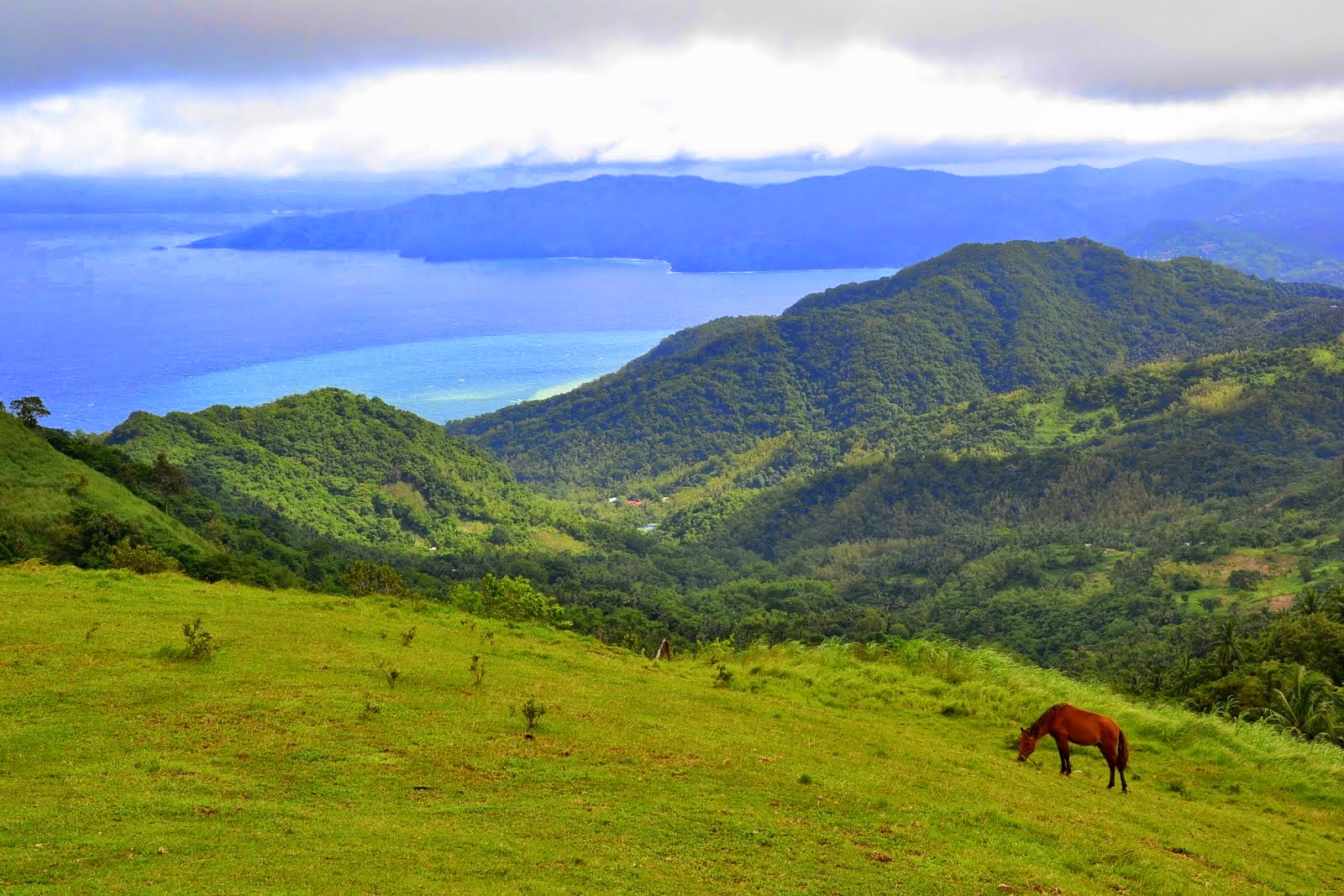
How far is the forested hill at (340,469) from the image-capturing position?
89.9 m

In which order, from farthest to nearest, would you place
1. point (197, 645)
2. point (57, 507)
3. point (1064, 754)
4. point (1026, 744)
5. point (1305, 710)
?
1. point (57, 507)
2. point (1305, 710)
3. point (197, 645)
4. point (1026, 744)
5. point (1064, 754)

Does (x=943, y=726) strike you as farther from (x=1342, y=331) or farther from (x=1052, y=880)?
(x=1342, y=331)

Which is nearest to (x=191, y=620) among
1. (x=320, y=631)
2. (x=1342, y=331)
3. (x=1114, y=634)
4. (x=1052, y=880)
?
(x=320, y=631)

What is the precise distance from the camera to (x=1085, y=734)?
15.4 meters

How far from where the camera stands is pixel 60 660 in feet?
54.0

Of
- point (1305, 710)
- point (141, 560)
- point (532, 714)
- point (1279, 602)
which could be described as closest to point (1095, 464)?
point (1279, 602)

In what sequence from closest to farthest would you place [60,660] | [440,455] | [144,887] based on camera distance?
[144,887] < [60,660] < [440,455]

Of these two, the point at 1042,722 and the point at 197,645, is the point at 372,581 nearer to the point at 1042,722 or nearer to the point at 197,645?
the point at 197,645

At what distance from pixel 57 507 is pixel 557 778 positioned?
2755 cm

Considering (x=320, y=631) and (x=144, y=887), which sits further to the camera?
(x=320, y=631)

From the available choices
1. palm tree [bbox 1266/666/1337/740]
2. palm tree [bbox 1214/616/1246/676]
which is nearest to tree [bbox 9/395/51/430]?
palm tree [bbox 1266/666/1337/740]

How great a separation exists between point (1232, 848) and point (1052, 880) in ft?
13.7

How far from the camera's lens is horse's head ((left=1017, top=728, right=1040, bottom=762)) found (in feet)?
53.2

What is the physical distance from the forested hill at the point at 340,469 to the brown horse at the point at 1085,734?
251 feet
